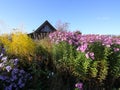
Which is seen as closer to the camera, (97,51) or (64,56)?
(97,51)

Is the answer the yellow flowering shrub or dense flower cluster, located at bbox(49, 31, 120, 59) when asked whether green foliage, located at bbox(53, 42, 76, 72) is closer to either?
dense flower cluster, located at bbox(49, 31, 120, 59)

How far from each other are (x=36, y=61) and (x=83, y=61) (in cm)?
133

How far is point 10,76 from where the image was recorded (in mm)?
6418

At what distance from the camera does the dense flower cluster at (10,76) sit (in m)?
6.26

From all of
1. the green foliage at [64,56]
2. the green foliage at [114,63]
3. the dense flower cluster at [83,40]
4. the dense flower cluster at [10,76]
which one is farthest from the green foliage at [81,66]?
the dense flower cluster at [10,76]

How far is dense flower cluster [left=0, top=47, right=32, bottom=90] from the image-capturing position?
626cm

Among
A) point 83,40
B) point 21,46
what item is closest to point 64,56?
point 83,40

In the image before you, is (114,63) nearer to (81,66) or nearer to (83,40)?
(81,66)

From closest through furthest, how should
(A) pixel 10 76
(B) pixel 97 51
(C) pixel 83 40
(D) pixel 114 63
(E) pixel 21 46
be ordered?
(A) pixel 10 76
(B) pixel 97 51
(D) pixel 114 63
(C) pixel 83 40
(E) pixel 21 46

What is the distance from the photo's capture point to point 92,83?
7121mm

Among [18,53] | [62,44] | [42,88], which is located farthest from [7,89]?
[62,44]

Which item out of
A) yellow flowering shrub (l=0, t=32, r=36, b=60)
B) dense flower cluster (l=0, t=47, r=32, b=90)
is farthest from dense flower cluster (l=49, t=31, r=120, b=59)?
dense flower cluster (l=0, t=47, r=32, b=90)

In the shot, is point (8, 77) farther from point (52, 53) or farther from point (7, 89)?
point (52, 53)

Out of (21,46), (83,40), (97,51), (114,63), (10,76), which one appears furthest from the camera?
(21,46)
